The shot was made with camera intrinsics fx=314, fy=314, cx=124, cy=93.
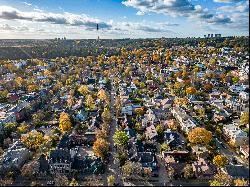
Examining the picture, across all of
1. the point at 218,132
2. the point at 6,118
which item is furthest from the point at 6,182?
the point at 218,132

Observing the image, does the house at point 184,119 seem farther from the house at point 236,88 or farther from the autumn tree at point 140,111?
the house at point 236,88

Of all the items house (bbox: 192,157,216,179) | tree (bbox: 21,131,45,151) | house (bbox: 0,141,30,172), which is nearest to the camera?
house (bbox: 192,157,216,179)

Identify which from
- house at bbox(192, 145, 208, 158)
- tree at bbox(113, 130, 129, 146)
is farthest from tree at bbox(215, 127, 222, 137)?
tree at bbox(113, 130, 129, 146)

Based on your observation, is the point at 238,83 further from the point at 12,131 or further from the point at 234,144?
the point at 12,131

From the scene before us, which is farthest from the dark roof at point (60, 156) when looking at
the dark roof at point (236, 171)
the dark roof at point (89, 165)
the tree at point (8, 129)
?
the dark roof at point (236, 171)

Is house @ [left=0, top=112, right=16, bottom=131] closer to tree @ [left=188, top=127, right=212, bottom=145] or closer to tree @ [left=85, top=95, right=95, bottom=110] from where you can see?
tree @ [left=85, top=95, right=95, bottom=110]

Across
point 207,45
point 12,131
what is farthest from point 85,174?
point 207,45

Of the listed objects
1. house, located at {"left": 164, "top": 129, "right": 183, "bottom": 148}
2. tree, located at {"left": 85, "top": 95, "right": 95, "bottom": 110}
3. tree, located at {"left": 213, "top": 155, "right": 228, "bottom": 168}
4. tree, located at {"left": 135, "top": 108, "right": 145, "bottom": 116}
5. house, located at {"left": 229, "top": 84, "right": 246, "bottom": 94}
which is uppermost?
house, located at {"left": 229, "top": 84, "right": 246, "bottom": 94}
